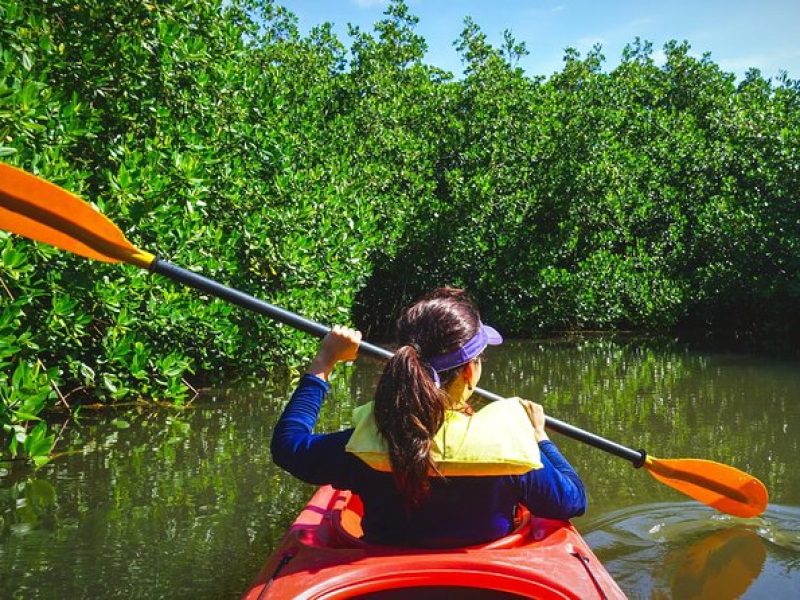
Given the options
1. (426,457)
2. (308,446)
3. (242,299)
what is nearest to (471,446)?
(426,457)

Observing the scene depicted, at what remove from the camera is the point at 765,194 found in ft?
41.7

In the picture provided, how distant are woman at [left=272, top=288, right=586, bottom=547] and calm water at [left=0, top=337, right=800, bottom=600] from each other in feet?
3.91

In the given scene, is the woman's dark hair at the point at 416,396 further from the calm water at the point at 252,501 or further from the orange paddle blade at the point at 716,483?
the orange paddle blade at the point at 716,483

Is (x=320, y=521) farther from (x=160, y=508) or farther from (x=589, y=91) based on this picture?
(x=589, y=91)

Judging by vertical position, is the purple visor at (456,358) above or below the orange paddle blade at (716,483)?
above

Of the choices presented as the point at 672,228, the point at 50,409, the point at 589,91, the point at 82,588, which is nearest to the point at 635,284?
the point at 672,228

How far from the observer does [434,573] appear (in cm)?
208

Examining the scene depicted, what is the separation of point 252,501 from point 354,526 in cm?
144

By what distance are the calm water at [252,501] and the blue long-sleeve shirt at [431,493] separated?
1.17 meters

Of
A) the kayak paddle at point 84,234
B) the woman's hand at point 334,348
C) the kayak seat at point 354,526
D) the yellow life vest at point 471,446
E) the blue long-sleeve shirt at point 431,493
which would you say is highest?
the kayak paddle at point 84,234

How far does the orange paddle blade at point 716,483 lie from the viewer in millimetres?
3869

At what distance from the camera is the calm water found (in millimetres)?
3311

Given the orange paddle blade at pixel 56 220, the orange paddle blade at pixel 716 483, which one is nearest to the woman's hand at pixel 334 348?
the orange paddle blade at pixel 56 220

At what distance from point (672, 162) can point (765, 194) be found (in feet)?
5.87
